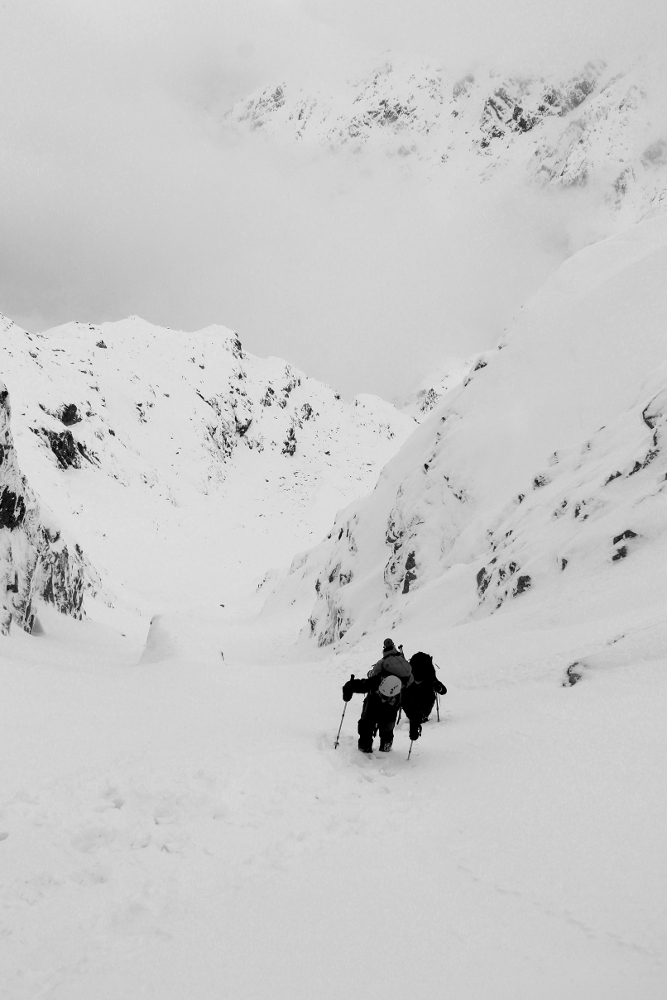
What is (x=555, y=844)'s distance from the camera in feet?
16.6

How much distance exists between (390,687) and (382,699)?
0.24m

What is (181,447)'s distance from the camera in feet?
339

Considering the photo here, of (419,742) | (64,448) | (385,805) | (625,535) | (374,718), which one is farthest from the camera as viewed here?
(64,448)

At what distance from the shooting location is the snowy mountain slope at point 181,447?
244 ft

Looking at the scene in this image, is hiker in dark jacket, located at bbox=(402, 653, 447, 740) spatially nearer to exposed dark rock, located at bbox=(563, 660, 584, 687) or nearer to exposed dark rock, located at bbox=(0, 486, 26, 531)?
exposed dark rock, located at bbox=(563, 660, 584, 687)

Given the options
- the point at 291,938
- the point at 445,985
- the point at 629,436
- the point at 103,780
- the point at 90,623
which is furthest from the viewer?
the point at 90,623

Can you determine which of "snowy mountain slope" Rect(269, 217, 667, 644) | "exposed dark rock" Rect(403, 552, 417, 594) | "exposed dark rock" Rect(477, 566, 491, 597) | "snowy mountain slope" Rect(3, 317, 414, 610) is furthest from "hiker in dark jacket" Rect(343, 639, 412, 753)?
"snowy mountain slope" Rect(3, 317, 414, 610)

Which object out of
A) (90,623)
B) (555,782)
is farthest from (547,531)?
(90,623)

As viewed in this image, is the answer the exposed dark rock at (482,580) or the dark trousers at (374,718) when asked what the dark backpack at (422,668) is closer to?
the dark trousers at (374,718)

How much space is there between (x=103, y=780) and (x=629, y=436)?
21811mm

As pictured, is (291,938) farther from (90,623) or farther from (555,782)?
(90,623)

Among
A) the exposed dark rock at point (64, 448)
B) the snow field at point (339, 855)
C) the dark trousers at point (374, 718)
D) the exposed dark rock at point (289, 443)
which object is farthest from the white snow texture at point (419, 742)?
the exposed dark rock at point (289, 443)

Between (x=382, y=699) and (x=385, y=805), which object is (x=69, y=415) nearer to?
(x=382, y=699)

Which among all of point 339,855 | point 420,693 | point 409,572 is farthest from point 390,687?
point 409,572
